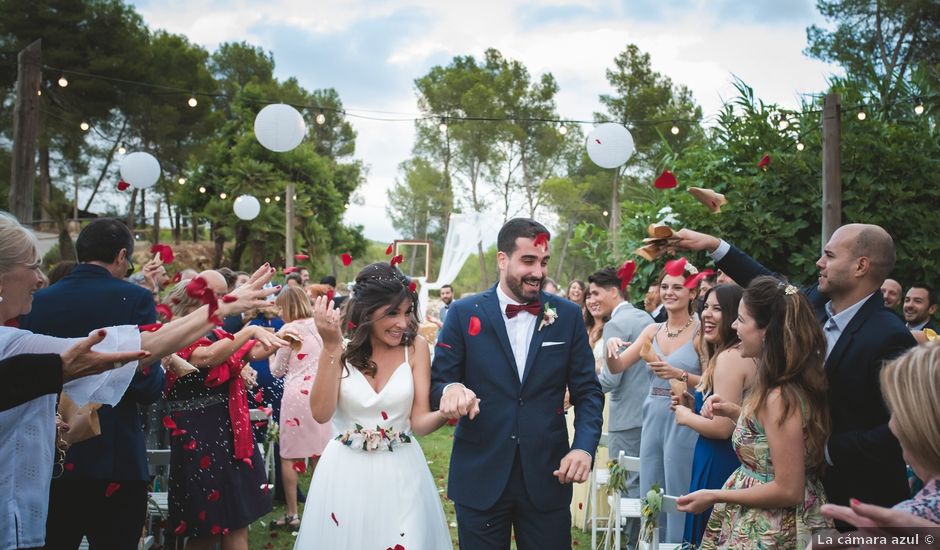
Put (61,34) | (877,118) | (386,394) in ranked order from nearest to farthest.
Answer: (386,394)
(877,118)
(61,34)

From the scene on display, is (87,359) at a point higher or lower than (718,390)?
higher

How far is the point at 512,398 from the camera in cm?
328

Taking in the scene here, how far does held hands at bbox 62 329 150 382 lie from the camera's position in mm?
2234

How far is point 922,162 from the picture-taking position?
345 inches

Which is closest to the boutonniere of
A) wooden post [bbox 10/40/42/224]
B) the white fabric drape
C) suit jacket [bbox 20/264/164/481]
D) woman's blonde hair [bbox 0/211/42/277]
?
suit jacket [bbox 20/264/164/481]

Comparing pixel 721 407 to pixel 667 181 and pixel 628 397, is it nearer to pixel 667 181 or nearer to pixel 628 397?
pixel 628 397

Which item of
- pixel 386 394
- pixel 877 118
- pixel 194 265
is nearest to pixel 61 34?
pixel 194 265

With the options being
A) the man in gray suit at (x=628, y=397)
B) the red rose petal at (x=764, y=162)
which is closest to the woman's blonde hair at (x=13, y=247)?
the man in gray suit at (x=628, y=397)

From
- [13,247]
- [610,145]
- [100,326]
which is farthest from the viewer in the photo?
[610,145]

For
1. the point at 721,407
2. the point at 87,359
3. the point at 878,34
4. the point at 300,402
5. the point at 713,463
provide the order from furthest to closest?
the point at 878,34 < the point at 300,402 < the point at 713,463 < the point at 721,407 < the point at 87,359

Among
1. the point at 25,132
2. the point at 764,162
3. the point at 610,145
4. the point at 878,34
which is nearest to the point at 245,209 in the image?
the point at 25,132

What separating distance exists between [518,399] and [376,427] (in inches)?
28.4

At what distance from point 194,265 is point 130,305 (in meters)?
25.5

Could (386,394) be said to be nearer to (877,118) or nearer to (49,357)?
(49,357)
